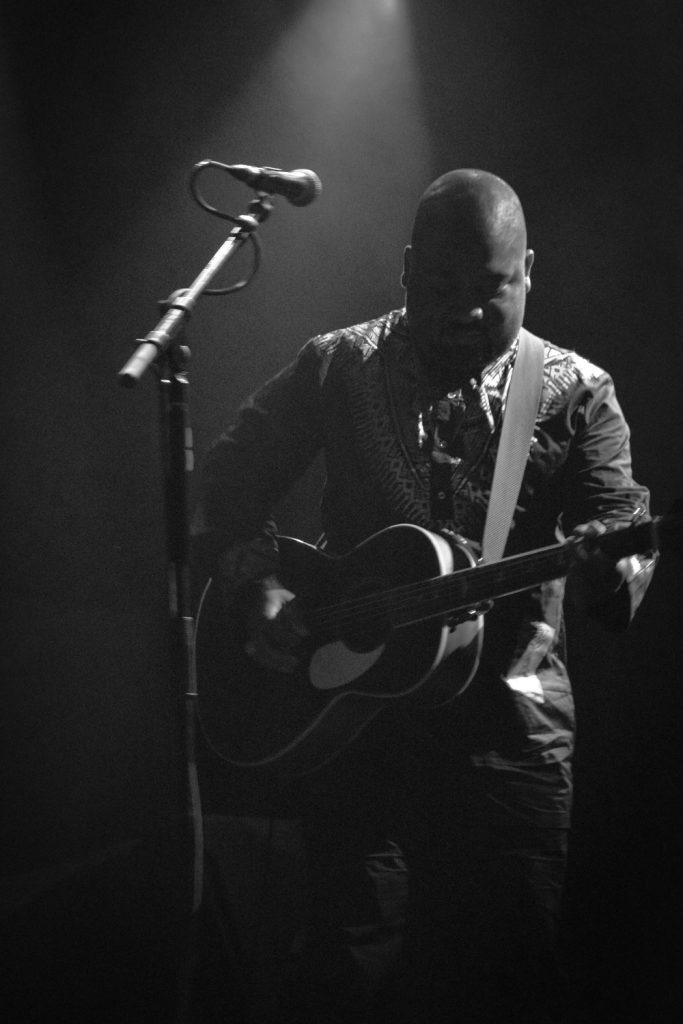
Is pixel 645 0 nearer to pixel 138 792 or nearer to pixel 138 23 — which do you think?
pixel 138 23

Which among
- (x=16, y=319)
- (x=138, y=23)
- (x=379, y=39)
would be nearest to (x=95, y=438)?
(x=16, y=319)

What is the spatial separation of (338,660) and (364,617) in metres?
0.12

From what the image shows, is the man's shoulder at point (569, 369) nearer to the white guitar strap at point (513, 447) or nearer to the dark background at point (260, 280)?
the white guitar strap at point (513, 447)

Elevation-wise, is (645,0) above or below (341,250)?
above

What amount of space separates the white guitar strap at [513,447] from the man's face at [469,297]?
89mm

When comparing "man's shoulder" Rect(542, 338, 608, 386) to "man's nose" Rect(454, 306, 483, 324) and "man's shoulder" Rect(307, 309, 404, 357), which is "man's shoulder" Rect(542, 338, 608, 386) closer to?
"man's nose" Rect(454, 306, 483, 324)

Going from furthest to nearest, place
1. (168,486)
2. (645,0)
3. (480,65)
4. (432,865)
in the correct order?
(480,65), (645,0), (432,865), (168,486)

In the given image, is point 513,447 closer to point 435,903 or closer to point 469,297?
point 469,297

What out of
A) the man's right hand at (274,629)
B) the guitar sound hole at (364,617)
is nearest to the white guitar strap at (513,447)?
the guitar sound hole at (364,617)

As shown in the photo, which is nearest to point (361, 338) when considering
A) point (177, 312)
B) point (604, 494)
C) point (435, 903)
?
point (604, 494)

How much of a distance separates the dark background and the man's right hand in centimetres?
73

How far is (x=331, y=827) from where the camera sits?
2.32 metres

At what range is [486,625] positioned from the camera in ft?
7.47

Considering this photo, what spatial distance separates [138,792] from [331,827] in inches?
39.7
